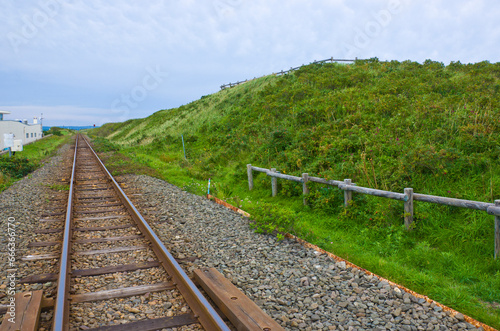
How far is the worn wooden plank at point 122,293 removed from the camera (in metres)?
4.30

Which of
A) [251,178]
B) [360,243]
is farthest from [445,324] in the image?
[251,178]

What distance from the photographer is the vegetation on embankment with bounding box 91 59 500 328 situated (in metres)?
5.43

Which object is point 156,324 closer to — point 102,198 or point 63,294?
point 63,294

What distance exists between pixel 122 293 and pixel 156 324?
0.96m

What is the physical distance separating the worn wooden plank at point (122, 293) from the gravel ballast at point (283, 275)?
2.15ft

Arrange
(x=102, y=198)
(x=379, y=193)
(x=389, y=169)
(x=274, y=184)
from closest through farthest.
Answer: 1. (x=379, y=193)
2. (x=389, y=169)
3. (x=102, y=198)
4. (x=274, y=184)

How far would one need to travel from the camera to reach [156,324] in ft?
12.3

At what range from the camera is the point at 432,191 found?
752cm

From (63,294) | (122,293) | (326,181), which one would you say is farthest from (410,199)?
(63,294)

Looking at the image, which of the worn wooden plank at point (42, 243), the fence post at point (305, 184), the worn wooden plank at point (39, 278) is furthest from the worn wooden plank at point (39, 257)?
the fence post at point (305, 184)

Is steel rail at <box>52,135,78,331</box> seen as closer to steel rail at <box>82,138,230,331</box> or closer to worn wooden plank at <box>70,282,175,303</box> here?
worn wooden plank at <box>70,282,175,303</box>

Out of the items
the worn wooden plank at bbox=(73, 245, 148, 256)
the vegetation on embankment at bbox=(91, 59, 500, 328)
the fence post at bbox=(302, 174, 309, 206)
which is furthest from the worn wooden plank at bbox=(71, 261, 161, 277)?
the fence post at bbox=(302, 174, 309, 206)

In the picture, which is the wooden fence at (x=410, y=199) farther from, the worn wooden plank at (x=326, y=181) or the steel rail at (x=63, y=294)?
the steel rail at (x=63, y=294)

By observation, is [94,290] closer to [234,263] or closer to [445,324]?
[234,263]
